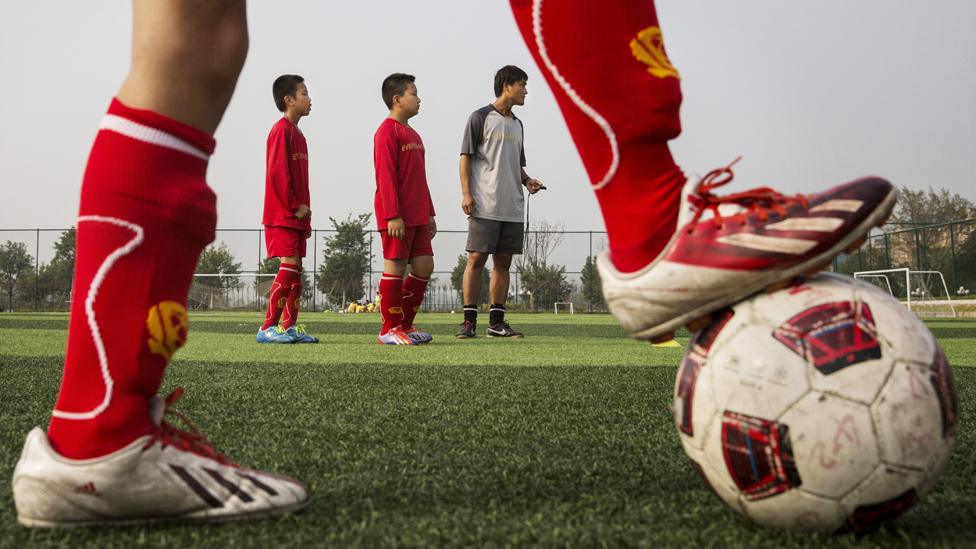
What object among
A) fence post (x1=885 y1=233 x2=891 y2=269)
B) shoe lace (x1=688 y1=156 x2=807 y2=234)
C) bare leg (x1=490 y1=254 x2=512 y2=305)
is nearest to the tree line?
fence post (x1=885 y1=233 x2=891 y2=269)

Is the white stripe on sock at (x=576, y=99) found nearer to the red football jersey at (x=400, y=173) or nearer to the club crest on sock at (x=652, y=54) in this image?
the club crest on sock at (x=652, y=54)

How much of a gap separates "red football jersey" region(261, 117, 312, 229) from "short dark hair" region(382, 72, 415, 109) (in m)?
0.80

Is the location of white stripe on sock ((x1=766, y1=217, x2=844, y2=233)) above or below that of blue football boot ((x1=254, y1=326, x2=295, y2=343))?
above

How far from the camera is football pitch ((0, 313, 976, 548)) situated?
109 centimetres

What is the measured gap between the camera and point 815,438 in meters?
1.04

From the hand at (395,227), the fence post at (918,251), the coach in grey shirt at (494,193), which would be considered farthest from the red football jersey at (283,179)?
the fence post at (918,251)

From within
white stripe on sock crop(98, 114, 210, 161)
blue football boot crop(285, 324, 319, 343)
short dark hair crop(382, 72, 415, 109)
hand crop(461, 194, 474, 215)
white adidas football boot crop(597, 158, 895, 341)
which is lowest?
blue football boot crop(285, 324, 319, 343)

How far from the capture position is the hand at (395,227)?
5.74 meters

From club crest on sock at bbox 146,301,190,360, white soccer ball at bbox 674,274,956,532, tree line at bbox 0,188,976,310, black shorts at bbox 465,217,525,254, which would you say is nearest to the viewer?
white soccer ball at bbox 674,274,956,532

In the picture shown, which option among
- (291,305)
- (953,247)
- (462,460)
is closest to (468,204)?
(291,305)

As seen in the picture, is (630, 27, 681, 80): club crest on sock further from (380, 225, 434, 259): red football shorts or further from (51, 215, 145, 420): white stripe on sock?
(380, 225, 434, 259): red football shorts

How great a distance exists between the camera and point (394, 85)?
244 inches

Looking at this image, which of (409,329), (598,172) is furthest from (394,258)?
(598,172)

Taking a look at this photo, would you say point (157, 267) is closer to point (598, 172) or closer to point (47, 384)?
point (598, 172)
